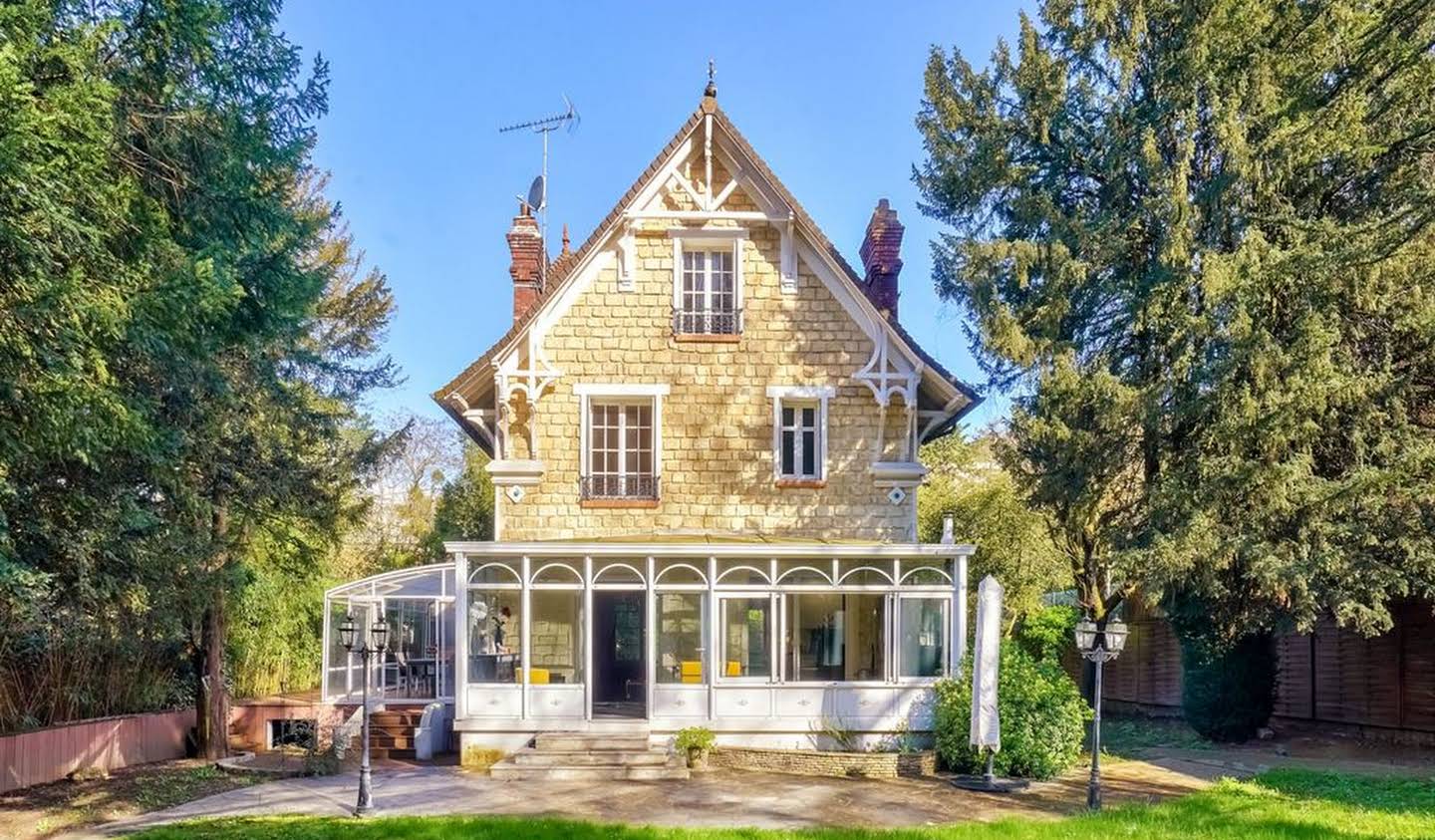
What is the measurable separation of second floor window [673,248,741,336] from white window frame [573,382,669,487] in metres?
1.15

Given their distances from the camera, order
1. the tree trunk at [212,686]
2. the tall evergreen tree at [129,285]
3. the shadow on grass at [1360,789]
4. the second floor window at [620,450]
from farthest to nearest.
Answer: the tree trunk at [212,686] < the second floor window at [620,450] < the shadow on grass at [1360,789] < the tall evergreen tree at [129,285]

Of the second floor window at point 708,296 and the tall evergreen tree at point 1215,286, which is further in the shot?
the second floor window at point 708,296

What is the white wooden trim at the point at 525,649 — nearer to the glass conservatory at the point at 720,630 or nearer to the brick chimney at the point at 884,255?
the glass conservatory at the point at 720,630

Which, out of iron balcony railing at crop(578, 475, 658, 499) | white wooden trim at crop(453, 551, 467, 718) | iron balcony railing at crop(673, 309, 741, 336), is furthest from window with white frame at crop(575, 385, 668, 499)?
white wooden trim at crop(453, 551, 467, 718)

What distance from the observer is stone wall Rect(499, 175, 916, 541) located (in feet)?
52.7

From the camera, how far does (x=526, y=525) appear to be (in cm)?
1595

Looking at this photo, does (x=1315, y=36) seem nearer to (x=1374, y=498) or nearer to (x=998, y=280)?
(x=998, y=280)

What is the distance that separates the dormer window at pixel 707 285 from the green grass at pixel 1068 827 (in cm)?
847

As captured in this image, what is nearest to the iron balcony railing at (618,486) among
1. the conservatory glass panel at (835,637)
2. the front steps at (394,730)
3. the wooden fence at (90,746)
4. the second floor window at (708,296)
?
the second floor window at (708,296)

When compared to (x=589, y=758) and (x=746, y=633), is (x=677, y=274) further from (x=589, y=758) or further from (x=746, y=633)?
(x=589, y=758)

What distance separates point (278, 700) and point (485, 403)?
325 inches

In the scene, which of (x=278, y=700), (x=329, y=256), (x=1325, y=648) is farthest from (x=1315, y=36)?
(x=278, y=700)

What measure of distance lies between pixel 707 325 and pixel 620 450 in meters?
2.56

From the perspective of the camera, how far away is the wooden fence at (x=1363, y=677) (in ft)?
52.5
